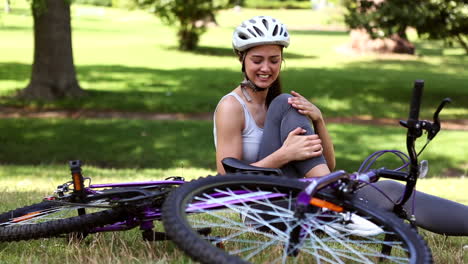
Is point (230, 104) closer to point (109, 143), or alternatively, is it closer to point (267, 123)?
point (267, 123)

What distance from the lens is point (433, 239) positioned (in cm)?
462

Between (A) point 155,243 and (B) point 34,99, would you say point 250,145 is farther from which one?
(B) point 34,99

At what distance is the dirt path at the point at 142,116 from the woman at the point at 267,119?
39.3 ft

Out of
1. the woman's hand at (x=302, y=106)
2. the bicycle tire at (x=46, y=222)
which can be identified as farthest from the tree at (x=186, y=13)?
the bicycle tire at (x=46, y=222)

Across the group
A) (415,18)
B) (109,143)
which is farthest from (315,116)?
(415,18)

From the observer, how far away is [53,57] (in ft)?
53.5

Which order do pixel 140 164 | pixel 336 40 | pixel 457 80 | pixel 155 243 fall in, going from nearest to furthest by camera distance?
pixel 155 243 → pixel 140 164 → pixel 457 80 → pixel 336 40

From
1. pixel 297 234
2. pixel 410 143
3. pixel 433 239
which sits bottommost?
pixel 433 239

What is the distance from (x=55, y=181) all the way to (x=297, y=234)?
6.59m

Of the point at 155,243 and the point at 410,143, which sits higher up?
the point at 410,143

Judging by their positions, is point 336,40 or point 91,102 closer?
point 91,102

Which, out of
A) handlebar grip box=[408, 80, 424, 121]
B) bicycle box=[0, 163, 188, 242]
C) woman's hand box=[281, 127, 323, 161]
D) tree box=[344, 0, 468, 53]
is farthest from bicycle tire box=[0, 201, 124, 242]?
tree box=[344, 0, 468, 53]

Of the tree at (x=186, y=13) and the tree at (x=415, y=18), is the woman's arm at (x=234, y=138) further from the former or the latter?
the tree at (x=186, y=13)

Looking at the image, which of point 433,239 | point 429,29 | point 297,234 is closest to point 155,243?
point 297,234
